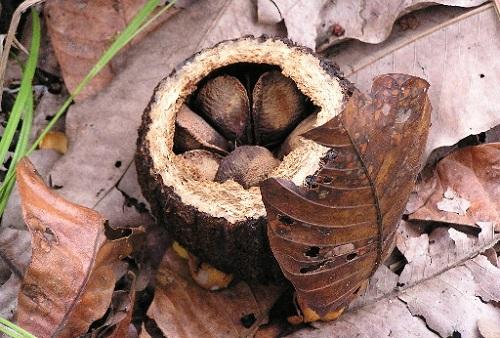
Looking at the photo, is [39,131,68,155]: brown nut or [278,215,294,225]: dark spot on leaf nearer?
[278,215,294,225]: dark spot on leaf

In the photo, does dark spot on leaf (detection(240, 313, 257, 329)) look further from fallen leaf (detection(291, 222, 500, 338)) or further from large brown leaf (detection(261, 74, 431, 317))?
large brown leaf (detection(261, 74, 431, 317))

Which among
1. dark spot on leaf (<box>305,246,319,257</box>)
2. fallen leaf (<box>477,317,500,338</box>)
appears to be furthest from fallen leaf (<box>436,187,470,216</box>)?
dark spot on leaf (<box>305,246,319,257</box>)

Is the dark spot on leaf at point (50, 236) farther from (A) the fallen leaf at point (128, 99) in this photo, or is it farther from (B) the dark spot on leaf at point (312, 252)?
(B) the dark spot on leaf at point (312, 252)

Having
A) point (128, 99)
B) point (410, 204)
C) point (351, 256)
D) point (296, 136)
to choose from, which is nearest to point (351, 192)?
point (351, 256)

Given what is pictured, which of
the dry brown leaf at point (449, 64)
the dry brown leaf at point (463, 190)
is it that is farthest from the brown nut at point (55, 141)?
the dry brown leaf at point (463, 190)

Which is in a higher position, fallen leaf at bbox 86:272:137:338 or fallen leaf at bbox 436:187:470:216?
fallen leaf at bbox 86:272:137:338

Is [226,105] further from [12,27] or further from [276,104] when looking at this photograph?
[12,27]

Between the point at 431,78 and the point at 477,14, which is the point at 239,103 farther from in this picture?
the point at 477,14
